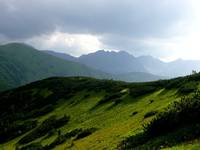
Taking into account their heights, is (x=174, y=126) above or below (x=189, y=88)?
below

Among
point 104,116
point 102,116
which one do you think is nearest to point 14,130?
point 102,116

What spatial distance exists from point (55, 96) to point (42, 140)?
52626mm

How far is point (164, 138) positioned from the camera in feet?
99.3

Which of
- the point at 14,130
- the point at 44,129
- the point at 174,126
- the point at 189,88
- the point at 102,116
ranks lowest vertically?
the point at 14,130

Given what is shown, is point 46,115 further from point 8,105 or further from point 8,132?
point 8,105

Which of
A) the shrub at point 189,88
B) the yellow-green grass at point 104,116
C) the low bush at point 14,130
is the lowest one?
the low bush at point 14,130

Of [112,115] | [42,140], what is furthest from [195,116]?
[42,140]

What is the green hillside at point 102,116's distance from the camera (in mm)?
32406

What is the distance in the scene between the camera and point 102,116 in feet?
226

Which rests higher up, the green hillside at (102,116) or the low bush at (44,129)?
the green hillside at (102,116)

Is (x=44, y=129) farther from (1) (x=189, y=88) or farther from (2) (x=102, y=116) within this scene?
(1) (x=189, y=88)

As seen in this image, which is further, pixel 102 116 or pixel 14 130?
pixel 14 130

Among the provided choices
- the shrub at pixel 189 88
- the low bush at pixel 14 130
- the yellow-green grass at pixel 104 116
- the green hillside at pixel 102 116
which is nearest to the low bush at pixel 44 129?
the green hillside at pixel 102 116

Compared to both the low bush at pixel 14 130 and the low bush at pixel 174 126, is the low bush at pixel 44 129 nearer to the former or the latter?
the low bush at pixel 14 130
